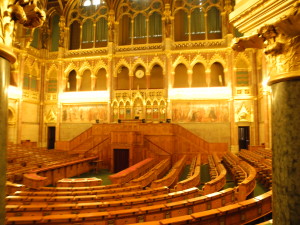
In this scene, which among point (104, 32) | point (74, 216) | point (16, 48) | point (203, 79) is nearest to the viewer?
point (74, 216)

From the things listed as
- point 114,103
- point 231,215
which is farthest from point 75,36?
point 231,215

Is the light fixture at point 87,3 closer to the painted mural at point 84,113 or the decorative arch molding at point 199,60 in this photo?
the painted mural at point 84,113

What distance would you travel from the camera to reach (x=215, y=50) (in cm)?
1783

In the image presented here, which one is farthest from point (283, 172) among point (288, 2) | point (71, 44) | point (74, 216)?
point (71, 44)

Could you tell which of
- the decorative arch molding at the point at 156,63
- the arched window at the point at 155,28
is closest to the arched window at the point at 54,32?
the arched window at the point at 155,28

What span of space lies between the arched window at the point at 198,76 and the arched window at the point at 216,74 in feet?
1.99

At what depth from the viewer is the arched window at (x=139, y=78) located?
1933cm

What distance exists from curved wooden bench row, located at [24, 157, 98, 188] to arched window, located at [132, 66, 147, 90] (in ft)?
26.3

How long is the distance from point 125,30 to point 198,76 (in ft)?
23.8

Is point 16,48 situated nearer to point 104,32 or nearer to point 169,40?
point 104,32

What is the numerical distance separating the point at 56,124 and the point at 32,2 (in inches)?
732

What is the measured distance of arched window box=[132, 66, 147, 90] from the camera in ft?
63.4

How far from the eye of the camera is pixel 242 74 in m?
17.5

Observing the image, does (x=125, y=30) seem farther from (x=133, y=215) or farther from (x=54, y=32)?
(x=133, y=215)
